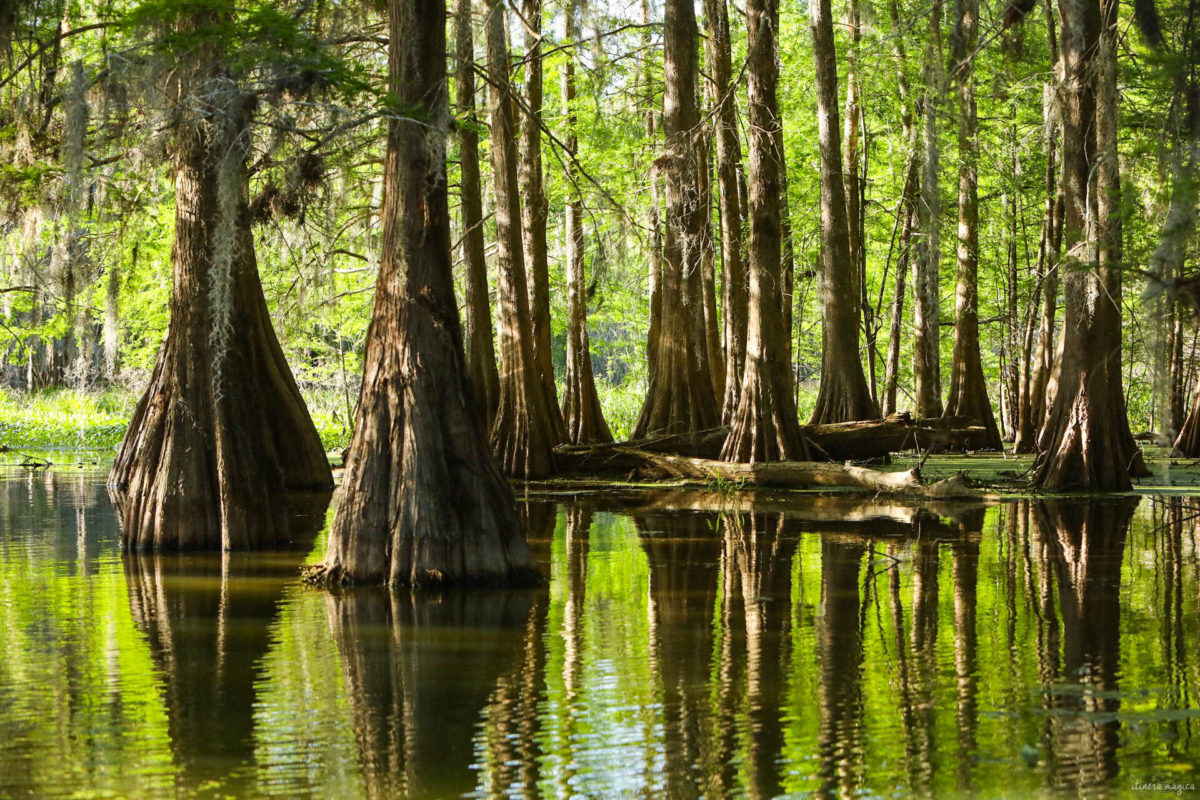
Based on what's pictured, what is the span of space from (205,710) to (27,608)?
3258 millimetres

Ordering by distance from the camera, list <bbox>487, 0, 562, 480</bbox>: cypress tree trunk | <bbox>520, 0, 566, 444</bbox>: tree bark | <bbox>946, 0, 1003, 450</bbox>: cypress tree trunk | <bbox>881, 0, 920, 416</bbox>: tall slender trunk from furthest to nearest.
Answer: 1. <bbox>946, 0, 1003, 450</bbox>: cypress tree trunk
2. <bbox>881, 0, 920, 416</bbox>: tall slender trunk
3. <bbox>520, 0, 566, 444</bbox>: tree bark
4. <bbox>487, 0, 562, 480</bbox>: cypress tree trunk

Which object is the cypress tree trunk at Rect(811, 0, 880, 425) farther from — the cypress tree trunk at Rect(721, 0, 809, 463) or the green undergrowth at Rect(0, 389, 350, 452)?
the green undergrowth at Rect(0, 389, 350, 452)

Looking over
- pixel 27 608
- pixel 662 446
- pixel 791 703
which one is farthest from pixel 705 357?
pixel 791 703

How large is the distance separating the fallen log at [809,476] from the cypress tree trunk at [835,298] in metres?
3.24

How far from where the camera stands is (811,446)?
17.8 m

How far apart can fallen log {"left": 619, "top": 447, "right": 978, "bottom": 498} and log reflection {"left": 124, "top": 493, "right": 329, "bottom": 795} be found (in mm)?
5940

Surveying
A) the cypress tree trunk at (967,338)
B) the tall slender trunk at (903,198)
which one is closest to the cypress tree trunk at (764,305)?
the tall slender trunk at (903,198)

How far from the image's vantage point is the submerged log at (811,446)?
1823cm

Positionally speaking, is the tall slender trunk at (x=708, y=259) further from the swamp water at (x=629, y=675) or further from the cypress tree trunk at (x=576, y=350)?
the swamp water at (x=629, y=675)

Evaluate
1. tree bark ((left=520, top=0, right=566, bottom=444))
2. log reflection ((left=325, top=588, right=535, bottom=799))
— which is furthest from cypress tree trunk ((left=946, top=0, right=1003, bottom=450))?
log reflection ((left=325, top=588, right=535, bottom=799))

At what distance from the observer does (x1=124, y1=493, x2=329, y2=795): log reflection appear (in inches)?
209

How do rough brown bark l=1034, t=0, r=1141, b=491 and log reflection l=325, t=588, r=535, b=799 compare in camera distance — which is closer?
log reflection l=325, t=588, r=535, b=799

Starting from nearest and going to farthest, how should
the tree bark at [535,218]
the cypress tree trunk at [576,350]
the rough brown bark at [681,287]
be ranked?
1. the rough brown bark at [681,287]
2. the tree bark at [535,218]
3. the cypress tree trunk at [576,350]

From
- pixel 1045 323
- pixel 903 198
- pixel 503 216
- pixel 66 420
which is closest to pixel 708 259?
pixel 503 216
